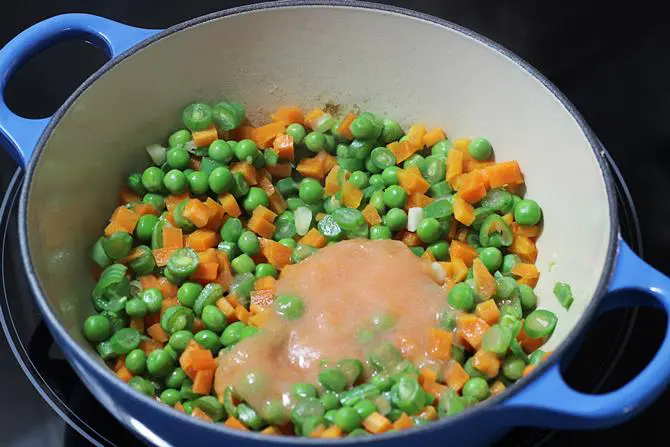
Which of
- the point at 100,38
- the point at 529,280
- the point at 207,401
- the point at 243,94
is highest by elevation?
the point at 100,38

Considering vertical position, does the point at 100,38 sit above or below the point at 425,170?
above

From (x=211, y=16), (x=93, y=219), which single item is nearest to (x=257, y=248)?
(x=93, y=219)

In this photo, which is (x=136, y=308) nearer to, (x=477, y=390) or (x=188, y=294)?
(x=188, y=294)

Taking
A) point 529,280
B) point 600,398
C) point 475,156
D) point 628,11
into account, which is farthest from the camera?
point 628,11

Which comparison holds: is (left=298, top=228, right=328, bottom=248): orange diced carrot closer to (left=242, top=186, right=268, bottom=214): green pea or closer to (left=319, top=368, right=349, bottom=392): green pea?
(left=242, top=186, right=268, bottom=214): green pea

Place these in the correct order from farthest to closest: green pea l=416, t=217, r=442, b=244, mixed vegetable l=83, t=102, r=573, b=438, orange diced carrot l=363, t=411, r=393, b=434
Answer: green pea l=416, t=217, r=442, b=244 → mixed vegetable l=83, t=102, r=573, b=438 → orange diced carrot l=363, t=411, r=393, b=434

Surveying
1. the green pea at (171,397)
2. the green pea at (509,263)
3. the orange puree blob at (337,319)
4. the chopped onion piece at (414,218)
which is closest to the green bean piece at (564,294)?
the green pea at (509,263)

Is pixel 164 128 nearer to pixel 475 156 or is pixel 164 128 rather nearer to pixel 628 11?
pixel 475 156

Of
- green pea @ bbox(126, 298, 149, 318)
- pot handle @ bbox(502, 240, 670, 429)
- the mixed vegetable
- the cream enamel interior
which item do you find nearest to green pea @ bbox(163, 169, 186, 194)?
the mixed vegetable
